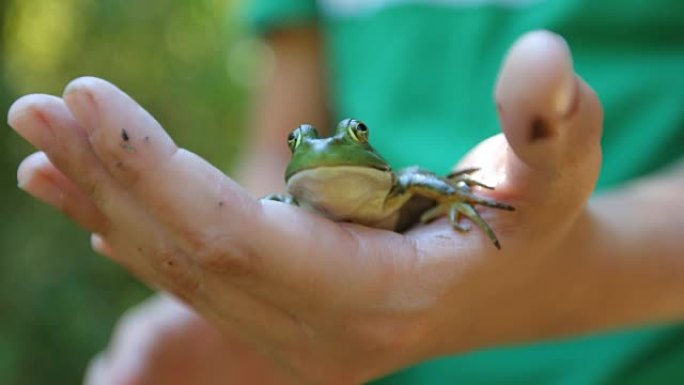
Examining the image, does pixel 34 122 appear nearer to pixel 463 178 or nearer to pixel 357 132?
pixel 357 132

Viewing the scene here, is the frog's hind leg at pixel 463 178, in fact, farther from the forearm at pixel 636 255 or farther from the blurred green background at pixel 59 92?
the blurred green background at pixel 59 92

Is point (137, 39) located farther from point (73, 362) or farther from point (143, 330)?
point (143, 330)

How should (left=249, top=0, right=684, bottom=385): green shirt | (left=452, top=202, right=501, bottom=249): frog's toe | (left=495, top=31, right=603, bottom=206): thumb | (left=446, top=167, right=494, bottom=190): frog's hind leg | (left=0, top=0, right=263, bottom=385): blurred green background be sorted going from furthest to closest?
(left=0, top=0, right=263, bottom=385): blurred green background → (left=249, top=0, right=684, bottom=385): green shirt → (left=446, top=167, right=494, bottom=190): frog's hind leg → (left=452, top=202, right=501, bottom=249): frog's toe → (left=495, top=31, right=603, bottom=206): thumb

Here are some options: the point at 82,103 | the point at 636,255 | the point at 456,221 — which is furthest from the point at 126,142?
the point at 636,255

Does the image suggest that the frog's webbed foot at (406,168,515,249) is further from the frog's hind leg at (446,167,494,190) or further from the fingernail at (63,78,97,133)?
the fingernail at (63,78,97,133)

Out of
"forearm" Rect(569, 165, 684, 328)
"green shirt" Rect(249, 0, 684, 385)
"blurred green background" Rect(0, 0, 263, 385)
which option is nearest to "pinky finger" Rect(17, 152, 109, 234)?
"forearm" Rect(569, 165, 684, 328)

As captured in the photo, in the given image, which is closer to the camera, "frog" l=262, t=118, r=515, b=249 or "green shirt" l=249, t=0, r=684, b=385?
"frog" l=262, t=118, r=515, b=249

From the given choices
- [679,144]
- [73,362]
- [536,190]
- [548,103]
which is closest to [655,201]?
[679,144]
